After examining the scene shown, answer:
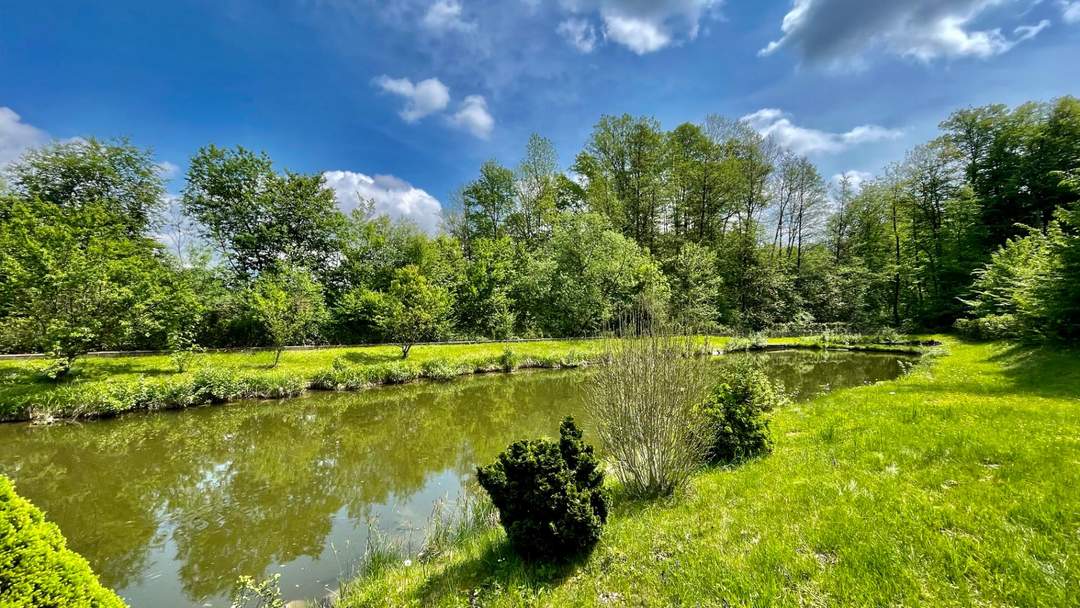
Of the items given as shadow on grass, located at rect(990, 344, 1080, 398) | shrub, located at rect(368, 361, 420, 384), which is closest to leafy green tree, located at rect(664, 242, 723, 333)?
shadow on grass, located at rect(990, 344, 1080, 398)

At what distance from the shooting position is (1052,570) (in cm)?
290

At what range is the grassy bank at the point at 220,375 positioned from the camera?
1179 cm

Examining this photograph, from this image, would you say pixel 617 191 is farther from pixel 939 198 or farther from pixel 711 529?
pixel 711 529

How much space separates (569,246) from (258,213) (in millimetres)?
23165

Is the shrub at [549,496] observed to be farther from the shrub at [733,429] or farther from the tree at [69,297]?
the tree at [69,297]

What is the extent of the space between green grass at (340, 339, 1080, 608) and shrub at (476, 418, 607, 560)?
0.27m

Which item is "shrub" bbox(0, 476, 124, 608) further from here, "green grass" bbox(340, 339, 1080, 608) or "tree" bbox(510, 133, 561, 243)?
"tree" bbox(510, 133, 561, 243)

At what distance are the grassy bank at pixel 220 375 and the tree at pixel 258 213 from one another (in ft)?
40.1

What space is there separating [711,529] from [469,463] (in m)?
5.95

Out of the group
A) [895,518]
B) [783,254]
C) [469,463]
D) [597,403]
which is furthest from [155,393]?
[783,254]

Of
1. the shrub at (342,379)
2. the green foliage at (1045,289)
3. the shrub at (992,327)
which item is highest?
the green foliage at (1045,289)

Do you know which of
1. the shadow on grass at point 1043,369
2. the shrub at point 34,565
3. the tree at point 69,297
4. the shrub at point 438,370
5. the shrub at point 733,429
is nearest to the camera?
the shrub at point 34,565

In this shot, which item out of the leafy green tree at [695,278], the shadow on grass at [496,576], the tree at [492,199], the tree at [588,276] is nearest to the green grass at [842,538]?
the shadow on grass at [496,576]

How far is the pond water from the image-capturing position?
18.0 ft
